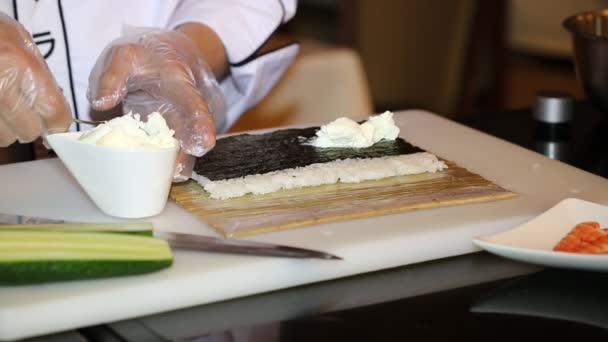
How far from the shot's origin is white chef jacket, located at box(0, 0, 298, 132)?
1385mm

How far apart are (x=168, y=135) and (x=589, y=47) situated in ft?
2.18

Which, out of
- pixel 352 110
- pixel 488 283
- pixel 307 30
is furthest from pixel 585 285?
pixel 307 30

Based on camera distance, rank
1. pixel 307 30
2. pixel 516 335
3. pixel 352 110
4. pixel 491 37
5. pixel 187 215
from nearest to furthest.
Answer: pixel 516 335 → pixel 187 215 → pixel 352 110 → pixel 491 37 → pixel 307 30

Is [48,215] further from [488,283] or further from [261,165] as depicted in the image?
[488,283]

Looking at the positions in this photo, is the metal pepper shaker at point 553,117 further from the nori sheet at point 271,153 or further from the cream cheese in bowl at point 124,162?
the cream cheese in bowl at point 124,162

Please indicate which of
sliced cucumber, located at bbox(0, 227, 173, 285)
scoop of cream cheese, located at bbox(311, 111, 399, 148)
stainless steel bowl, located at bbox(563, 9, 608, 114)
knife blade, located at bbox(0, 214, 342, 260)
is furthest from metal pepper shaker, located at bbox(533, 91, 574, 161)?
sliced cucumber, located at bbox(0, 227, 173, 285)

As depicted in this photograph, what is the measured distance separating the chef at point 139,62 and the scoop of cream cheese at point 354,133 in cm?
14

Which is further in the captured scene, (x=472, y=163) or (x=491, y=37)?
(x=491, y=37)

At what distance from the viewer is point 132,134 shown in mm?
996

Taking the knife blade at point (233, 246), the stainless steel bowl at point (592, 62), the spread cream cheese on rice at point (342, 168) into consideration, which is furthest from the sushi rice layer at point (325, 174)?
the stainless steel bowl at point (592, 62)

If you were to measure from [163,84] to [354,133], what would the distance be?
9.8 inches

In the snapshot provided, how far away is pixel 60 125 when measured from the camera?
3.53 ft

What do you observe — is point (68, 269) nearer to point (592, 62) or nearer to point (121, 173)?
point (121, 173)

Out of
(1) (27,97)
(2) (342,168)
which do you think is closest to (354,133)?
(2) (342,168)
